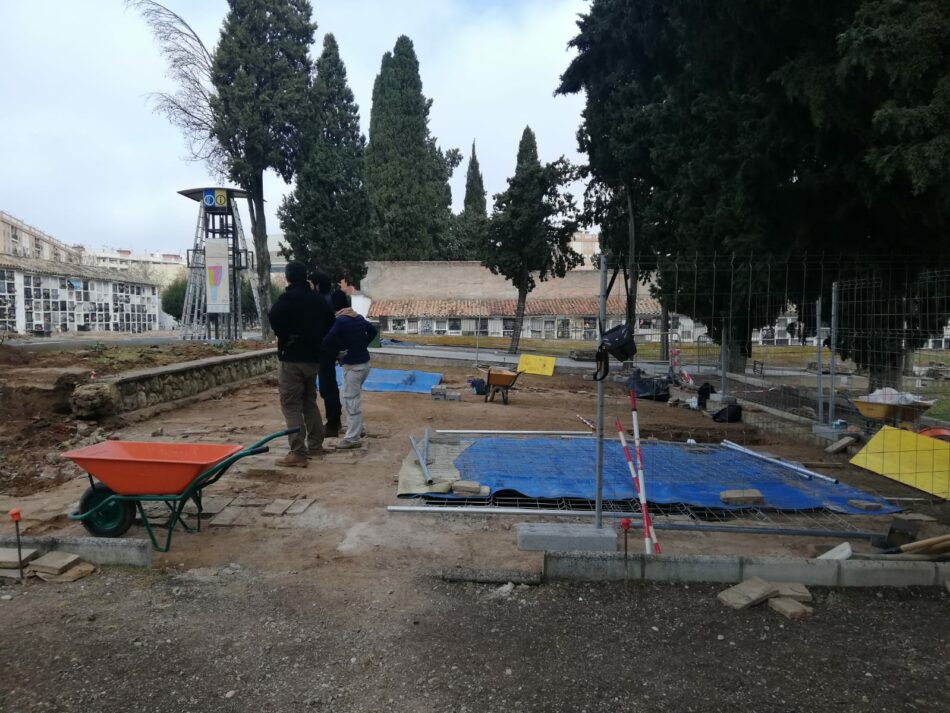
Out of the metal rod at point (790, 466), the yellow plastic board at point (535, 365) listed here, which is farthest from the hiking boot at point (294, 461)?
the yellow plastic board at point (535, 365)

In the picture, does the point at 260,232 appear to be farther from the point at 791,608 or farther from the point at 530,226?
the point at 791,608

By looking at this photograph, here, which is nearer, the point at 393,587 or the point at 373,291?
the point at 393,587

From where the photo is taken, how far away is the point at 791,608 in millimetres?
3770

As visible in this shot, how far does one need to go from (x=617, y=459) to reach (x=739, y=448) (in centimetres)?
190

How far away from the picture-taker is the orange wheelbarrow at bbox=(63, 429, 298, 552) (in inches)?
171

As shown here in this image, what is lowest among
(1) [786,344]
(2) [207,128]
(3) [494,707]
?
(3) [494,707]

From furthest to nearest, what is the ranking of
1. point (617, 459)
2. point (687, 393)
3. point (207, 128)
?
point (207, 128)
point (687, 393)
point (617, 459)

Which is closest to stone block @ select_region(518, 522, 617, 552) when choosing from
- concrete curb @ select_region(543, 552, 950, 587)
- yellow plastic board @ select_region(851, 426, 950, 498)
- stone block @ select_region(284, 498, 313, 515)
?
concrete curb @ select_region(543, 552, 950, 587)

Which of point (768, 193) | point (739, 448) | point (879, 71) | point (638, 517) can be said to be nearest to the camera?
point (638, 517)

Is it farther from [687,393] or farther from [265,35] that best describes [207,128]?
[687,393]

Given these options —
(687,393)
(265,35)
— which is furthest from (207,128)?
(687,393)

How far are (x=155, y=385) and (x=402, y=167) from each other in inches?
1373

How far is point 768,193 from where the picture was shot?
961 cm

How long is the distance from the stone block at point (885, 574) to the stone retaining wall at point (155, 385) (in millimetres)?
8965
